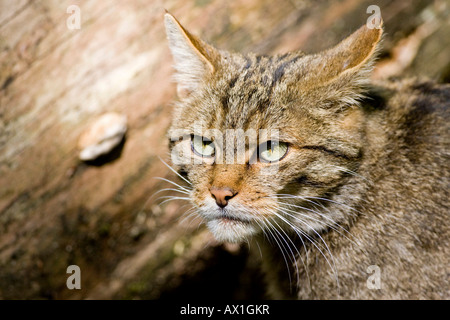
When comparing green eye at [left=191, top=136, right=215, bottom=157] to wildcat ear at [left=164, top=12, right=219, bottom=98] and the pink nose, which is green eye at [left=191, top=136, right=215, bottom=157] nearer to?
the pink nose

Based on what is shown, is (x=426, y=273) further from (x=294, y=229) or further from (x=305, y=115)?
(x=305, y=115)

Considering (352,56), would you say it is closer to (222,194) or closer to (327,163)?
(327,163)

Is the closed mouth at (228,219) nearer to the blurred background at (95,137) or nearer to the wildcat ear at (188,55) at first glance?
the blurred background at (95,137)

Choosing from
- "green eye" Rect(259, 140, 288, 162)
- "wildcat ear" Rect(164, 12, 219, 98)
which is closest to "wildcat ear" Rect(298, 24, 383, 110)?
"green eye" Rect(259, 140, 288, 162)

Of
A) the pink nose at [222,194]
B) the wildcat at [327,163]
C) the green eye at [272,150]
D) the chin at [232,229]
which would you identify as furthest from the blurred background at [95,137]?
the green eye at [272,150]

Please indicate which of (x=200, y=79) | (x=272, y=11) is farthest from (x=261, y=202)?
(x=272, y=11)

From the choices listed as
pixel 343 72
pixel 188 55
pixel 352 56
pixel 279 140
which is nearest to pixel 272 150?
pixel 279 140


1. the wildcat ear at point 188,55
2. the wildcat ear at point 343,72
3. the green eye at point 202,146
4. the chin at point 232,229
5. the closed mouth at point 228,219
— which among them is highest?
the wildcat ear at point 188,55
